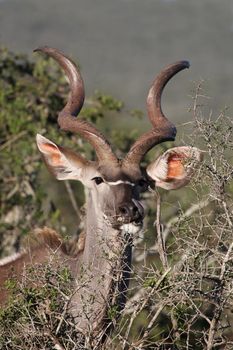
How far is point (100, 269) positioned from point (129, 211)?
0.95ft

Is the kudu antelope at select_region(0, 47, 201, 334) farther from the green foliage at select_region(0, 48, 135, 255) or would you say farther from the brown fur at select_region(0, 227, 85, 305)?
the green foliage at select_region(0, 48, 135, 255)

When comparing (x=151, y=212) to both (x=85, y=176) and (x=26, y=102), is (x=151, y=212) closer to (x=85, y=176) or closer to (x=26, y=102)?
(x=26, y=102)

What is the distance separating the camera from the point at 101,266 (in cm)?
541

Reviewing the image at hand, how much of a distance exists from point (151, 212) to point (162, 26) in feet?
186

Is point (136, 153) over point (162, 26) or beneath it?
over

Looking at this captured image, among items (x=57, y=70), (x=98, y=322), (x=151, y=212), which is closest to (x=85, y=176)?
(x=98, y=322)

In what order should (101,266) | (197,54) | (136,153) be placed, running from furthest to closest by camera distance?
(197,54) → (136,153) → (101,266)

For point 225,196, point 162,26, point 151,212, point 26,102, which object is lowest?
point 162,26

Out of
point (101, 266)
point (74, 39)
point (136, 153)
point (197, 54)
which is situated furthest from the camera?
point (74, 39)

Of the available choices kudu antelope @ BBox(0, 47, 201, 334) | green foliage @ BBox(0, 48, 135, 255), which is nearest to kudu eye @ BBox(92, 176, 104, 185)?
kudu antelope @ BBox(0, 47, 201, 334)

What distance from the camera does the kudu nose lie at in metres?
5.37

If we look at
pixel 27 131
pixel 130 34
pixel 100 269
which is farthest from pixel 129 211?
pixel 130 34

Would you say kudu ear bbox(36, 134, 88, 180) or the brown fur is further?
kudu ear bbox(36, 134, 88, 180)

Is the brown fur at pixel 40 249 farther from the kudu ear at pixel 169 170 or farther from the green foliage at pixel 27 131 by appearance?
the green foliage at pixel 27 131
